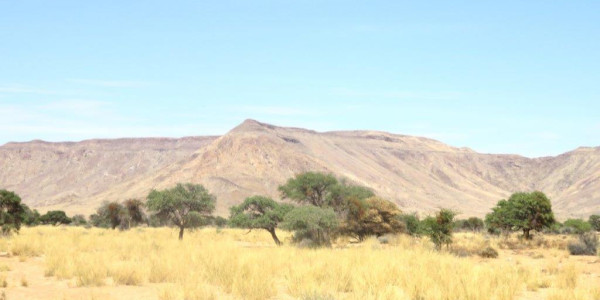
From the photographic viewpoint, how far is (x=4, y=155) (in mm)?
169125

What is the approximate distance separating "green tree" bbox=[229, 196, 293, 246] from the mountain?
7158cm

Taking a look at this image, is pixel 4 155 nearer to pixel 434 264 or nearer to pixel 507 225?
pixel 507 225

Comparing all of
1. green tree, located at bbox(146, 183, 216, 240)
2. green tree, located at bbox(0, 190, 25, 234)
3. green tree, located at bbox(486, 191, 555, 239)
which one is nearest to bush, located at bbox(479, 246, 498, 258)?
green tree, located at bbox(486, 191, 555, 239)

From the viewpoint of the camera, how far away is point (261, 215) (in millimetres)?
30641

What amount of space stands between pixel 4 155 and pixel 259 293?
180410mm

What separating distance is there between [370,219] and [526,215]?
10.3m

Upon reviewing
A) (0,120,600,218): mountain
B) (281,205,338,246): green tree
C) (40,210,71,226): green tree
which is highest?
(0,120,600,218): mountain

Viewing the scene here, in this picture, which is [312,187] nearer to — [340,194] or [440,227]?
[340,194]

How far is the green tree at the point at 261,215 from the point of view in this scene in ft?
97.3

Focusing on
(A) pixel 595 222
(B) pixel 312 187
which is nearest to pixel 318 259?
(B) pixel 312 187

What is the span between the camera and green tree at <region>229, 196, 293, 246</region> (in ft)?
97.3

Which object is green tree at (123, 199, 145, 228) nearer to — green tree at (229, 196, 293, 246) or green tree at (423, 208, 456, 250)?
green tree at (229, 196, 293, 246)

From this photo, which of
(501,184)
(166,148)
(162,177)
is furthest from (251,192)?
(501,184)

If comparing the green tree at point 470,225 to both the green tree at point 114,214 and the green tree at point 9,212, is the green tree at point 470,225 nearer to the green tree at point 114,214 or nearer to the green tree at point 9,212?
the green tree at point 114,214
